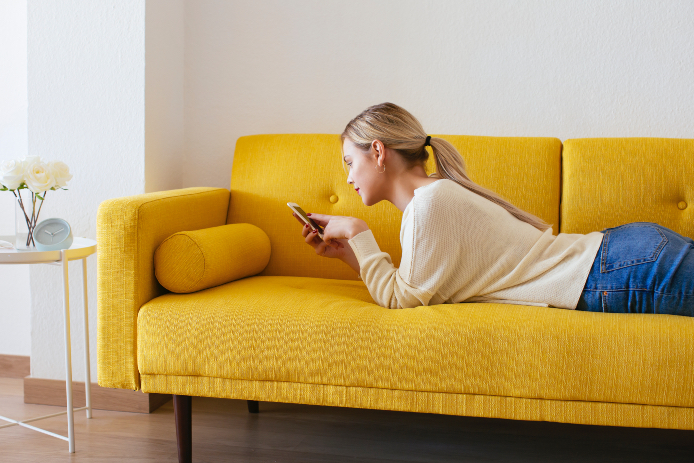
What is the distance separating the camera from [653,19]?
1.89m

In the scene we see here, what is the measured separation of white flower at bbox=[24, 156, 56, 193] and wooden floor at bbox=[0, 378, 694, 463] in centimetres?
68

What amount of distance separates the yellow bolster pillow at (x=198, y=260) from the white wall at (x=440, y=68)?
0.69m

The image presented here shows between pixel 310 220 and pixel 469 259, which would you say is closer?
pixel 469 259

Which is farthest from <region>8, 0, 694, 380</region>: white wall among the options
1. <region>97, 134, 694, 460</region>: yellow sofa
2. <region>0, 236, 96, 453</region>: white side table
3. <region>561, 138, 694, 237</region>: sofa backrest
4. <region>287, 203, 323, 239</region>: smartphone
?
<region>287, 203, 323, 239</region>: smartphone

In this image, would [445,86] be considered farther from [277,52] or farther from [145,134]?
[145,134]

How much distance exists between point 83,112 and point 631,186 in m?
1.68

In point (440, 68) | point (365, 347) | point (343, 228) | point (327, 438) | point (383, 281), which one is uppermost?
point (440, 68)

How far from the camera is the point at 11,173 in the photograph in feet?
4.83

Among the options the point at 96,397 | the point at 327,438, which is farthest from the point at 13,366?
the point at 327,438

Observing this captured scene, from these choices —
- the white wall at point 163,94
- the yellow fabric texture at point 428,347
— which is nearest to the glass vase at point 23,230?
the white wall at point 163,94

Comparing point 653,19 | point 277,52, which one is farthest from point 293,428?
point 653,19

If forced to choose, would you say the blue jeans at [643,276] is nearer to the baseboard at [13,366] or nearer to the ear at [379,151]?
the ear at [379,151]

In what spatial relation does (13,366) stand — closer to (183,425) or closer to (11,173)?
(11,173)

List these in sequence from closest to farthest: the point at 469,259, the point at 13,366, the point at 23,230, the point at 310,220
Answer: the point at 469,259 → the point at 310,220 → the point at 23,230 → the point at 13,366
